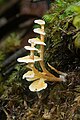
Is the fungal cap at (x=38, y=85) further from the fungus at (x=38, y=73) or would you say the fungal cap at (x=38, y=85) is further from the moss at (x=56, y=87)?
the moss at (x=56, y=87)

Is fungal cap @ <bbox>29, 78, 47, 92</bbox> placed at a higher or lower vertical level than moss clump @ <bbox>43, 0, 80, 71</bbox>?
lower

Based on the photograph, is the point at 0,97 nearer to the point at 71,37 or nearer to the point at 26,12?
the point at 71,37

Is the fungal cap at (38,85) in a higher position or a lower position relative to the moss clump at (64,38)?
lower

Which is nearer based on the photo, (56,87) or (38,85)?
(38,85)

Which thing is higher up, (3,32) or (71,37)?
(71,37)

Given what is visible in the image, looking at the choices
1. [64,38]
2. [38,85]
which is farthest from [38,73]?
[64,38]

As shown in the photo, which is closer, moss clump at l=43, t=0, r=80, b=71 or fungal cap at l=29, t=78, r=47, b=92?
fungal cap at l=29, t=78, r=47, b=92

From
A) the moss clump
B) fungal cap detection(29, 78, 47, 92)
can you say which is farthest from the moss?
fungal cap detection(29, 78, 47, 92)

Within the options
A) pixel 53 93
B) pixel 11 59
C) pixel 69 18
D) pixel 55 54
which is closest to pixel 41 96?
pixel 53 93

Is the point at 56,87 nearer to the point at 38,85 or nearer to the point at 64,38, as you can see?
the point at 38,85

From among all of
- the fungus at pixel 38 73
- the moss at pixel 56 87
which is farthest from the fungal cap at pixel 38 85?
the moss at pixel 56 87

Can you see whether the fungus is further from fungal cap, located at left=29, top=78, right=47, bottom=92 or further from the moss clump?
the moss clump
